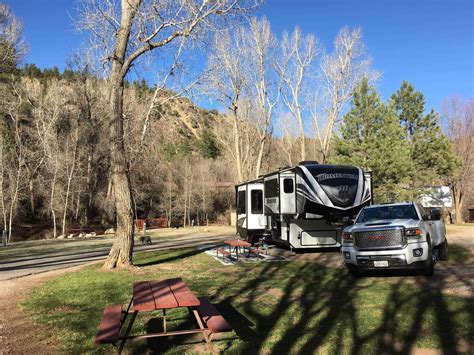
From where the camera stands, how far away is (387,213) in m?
10.9

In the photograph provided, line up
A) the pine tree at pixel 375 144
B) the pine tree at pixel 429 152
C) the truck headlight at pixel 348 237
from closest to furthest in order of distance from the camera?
the truck headlight at pixel 348 237 < the pine tree at pixel 375 144 < the pine tree at pixel 429 152

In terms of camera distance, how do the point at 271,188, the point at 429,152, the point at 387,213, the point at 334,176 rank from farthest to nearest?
the point at 429,152 < the point at 271,188 < the point at 334,176 < the point at 387,213

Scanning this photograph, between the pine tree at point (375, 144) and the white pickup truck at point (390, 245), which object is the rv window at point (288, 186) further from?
the pine tree at point (375, 144)

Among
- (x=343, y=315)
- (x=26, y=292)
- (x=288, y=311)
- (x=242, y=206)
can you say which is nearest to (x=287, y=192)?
(x=242, y=206)

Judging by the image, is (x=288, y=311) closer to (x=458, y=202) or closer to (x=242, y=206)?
(x=242, y=206)

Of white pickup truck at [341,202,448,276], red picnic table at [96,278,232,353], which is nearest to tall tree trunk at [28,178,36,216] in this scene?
white pickup truck at [341,202,448,276]

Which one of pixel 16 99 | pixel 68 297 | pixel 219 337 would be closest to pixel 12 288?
pixel 68 297

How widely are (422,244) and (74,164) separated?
40165mm

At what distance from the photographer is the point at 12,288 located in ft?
32.7

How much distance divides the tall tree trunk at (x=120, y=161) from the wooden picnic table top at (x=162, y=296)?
597cm

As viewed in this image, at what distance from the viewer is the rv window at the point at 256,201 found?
57.2 feet

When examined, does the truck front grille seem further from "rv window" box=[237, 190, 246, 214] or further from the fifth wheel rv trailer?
"rv window" box=[237, 190, 246, 214]

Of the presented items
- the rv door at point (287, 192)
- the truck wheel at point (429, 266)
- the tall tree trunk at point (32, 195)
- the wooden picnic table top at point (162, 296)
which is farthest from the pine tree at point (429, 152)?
the tall tree trunk at point (32, 195)

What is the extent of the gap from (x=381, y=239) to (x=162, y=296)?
229 inches
